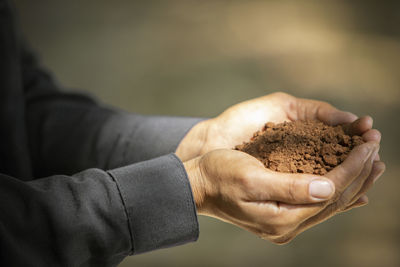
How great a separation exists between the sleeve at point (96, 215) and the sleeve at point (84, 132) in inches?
10.2

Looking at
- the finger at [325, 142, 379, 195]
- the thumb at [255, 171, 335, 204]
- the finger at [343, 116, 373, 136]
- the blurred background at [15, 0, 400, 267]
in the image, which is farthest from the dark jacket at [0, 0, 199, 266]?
the blurred background at [15, 0, 400, 267]

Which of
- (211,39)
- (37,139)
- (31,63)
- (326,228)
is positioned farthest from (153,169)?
(211,39)

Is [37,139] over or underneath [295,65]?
underneath

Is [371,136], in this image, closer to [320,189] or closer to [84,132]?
[320,189]

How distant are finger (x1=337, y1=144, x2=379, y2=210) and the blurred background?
3.29 ft

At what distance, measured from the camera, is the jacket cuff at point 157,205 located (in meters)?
0.63

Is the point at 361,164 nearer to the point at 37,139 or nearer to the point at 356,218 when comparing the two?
the point at 37,139

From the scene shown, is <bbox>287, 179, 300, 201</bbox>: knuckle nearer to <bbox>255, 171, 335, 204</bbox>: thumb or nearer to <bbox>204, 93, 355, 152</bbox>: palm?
<bbox>255, 171, 335, 204</bbox>: thumb

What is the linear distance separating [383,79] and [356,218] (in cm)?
76

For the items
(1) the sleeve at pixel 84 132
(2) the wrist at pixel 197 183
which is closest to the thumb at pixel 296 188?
(2) the wrist at pixel 197 183

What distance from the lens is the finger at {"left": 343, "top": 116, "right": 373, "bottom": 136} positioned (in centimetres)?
78

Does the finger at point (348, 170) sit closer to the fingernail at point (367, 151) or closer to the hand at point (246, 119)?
the fingernail at point (367, 151)

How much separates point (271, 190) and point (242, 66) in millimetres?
1719

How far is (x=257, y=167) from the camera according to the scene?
657 millimetres
